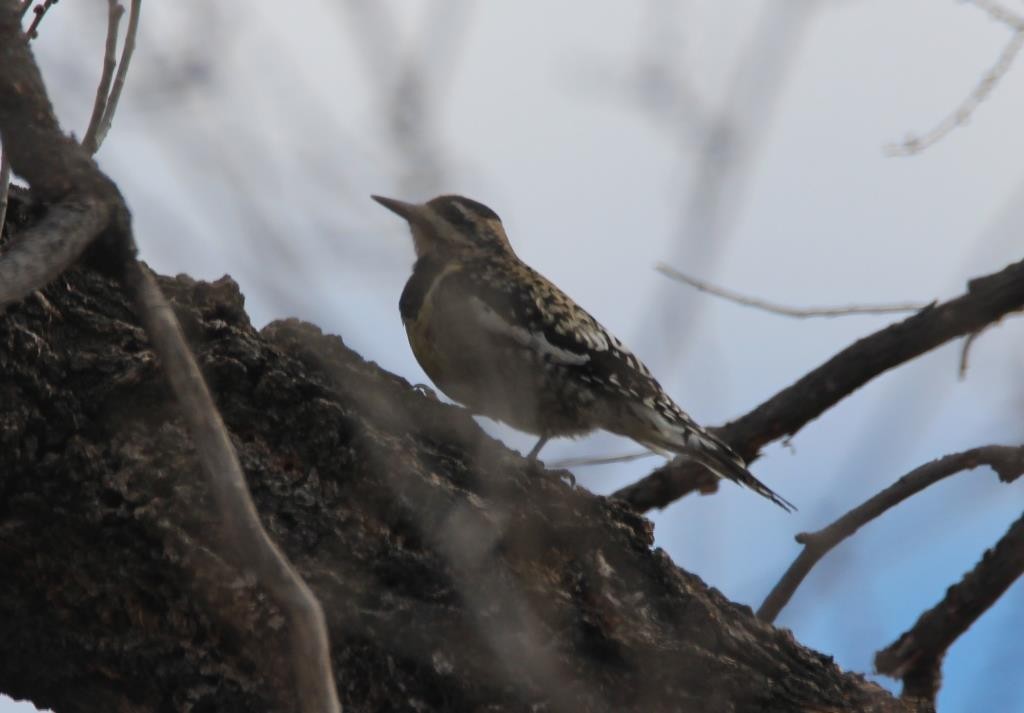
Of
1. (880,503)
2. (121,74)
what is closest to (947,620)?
(880,503)

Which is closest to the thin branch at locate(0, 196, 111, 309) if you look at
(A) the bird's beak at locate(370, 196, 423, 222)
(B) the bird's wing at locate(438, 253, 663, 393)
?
(B) the bird's wing at locate(438, 253, 663, 393)

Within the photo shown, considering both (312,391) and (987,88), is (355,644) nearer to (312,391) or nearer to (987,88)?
(312,391)

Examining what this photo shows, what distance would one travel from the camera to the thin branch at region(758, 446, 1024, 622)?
4.42 m

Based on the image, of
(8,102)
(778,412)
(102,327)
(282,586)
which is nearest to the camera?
(282,586)

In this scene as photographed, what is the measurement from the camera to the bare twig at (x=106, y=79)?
109 inches

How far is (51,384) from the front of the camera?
3.03 m

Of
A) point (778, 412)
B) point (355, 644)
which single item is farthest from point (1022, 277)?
point (355, 644)

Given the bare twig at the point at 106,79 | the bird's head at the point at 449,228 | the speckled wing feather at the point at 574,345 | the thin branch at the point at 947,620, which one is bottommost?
the bare twig at the point at 106,79

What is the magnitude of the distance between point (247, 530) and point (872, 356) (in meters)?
3.19

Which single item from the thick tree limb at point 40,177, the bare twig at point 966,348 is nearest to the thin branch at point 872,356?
the bare twig at point 966,348

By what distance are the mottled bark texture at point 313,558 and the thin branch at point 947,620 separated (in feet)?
3.15

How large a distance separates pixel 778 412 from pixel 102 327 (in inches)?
100

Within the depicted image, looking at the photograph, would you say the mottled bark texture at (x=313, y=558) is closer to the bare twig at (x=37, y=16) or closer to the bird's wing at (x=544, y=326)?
the bare twig at (x=37, y=16)

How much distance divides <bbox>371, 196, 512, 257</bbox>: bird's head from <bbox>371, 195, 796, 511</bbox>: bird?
0.20 meters
